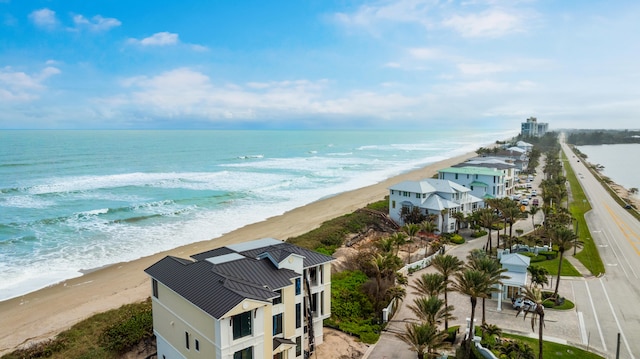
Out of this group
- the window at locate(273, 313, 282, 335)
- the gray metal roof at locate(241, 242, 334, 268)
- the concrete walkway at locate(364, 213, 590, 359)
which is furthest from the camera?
the concrete walkway at locate(364, 213, 590, 359)

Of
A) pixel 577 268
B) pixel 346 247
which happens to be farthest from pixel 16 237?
pixel 577 268

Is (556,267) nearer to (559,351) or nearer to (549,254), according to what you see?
(549,254)

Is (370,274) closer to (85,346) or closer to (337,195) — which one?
(85,346)

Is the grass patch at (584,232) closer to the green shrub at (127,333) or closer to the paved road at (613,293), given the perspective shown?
the paved road at (613,293)

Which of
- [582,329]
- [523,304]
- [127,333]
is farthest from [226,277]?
[582,329]

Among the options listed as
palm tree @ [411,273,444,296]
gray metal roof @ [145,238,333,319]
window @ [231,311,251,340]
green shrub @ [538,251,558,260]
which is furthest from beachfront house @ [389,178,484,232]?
window @ [231,311,251,340]

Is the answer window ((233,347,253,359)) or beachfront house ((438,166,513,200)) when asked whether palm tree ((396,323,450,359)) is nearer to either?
window ((233,347,253,359))
